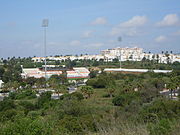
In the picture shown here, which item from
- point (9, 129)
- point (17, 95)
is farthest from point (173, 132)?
point (17, 95)

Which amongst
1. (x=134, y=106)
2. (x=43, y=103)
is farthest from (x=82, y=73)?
(x=134, y=106)

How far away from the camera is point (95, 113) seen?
20.6 m

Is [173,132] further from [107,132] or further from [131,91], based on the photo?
[131,91]

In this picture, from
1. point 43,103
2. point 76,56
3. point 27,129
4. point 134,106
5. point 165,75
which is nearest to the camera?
point 27,129

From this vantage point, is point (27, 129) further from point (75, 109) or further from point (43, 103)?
point (43, 103)

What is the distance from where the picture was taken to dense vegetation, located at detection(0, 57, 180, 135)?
21.4ft

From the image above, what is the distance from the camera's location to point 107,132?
5785 mm

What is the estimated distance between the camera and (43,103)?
1276 inches

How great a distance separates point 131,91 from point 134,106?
11.2 meters

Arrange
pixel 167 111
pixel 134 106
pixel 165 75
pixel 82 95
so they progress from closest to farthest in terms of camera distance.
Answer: pixel 167 111 → pixel 134 106 → pixel 82 95 → pixel 165 75

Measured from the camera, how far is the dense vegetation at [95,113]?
651 cm

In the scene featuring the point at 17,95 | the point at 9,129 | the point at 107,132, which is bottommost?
the point at 17,95

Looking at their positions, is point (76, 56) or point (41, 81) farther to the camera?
point (76, 56)

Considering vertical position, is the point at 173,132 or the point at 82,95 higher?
the point at 173,132
